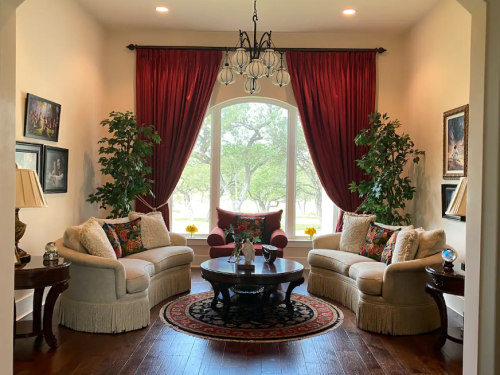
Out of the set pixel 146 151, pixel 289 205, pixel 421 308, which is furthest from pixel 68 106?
pixel 421 308

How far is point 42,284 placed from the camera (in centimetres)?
348

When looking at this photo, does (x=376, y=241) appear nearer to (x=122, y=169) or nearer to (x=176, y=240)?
(x=176, y=240)

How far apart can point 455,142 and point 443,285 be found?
215 centimetres

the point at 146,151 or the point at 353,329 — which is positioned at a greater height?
the point at 146,151

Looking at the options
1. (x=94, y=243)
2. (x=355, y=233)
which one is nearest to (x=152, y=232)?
(x=94, y=243)

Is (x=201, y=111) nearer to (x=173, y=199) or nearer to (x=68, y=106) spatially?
(x=173, y=199)

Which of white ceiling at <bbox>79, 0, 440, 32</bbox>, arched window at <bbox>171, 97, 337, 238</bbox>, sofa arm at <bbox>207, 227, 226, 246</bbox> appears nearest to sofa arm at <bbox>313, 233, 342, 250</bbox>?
sofa arm at <bbox>207, 227, 226, 246</bbox>

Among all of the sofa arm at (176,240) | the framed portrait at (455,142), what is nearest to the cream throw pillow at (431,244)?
the framed portrait at (455,142)

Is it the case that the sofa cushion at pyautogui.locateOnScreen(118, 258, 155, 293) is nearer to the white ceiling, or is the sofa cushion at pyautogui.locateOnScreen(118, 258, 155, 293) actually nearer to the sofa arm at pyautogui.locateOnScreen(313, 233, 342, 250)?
the sofa arm at pyautogui.locateOnScreen(313, 233, 342, 250)

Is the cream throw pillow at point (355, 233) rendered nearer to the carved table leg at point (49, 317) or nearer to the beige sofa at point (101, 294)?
the beige sofa at point (101, 294)

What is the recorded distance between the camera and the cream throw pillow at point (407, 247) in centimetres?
429

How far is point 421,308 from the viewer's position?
4.16 metres

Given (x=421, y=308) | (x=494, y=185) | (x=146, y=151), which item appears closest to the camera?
(x=494, y=185)

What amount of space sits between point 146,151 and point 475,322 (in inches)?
185
